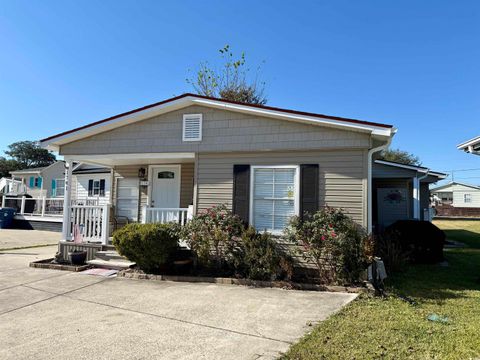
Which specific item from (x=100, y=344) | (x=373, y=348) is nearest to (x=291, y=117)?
(x=373, y=348)

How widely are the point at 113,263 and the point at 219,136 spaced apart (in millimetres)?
4100

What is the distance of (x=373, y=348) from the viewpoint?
11.6ft

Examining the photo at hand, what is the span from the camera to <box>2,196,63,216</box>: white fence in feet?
60.6

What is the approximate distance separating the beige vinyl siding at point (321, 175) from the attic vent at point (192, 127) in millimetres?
588

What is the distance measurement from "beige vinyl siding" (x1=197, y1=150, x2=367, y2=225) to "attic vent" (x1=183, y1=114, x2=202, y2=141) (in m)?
0.59

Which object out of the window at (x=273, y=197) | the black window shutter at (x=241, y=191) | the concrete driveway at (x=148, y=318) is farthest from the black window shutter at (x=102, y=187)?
the window at (x=273, y=197)

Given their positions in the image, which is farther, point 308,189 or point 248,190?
point 248,190

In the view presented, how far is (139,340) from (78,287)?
333 cm

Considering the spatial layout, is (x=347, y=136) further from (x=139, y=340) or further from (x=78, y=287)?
(x=78, y=287)

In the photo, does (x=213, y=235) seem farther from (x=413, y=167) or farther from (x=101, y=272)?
(x=413, y=167)

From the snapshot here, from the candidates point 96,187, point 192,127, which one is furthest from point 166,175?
point 96,187

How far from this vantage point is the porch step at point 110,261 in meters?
8.03

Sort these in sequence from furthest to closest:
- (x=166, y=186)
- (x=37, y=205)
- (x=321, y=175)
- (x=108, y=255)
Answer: (x=37, y=205)
(x=166, y=186)
(x=108, y=255)
(x=321, y=175)

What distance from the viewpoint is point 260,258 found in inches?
265
